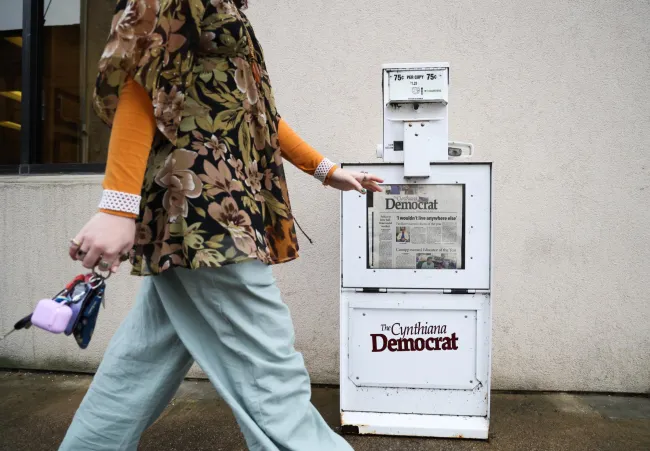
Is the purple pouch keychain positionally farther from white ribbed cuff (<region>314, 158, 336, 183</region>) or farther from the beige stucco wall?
the beige stucco wall

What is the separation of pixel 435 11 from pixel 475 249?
1.55 m

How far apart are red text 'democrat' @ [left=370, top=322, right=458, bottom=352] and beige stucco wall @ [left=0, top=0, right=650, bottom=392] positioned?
0.70 metres

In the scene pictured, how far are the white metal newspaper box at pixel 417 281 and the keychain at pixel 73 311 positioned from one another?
1388 mm

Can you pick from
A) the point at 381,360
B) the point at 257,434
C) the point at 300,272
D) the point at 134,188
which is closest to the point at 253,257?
the point at 134,188

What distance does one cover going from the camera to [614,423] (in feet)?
8.17

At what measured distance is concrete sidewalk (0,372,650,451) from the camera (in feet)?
7.47

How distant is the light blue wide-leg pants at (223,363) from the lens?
3.69 feet

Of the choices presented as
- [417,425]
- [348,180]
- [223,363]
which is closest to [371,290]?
[417,425]

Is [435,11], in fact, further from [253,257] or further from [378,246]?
[253,257]

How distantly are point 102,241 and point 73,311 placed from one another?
0.20 metres

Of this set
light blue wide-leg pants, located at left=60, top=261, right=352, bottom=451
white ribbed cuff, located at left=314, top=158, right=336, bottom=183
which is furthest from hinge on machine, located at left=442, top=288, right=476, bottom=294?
light blue wide-leg pants, located at left=60, top=261, right=352, bottom=451

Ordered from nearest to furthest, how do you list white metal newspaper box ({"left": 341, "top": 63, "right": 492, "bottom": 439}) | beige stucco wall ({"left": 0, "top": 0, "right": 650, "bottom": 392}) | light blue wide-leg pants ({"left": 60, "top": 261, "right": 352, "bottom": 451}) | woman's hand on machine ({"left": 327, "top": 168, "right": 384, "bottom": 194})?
light blue wide-leg pants ({"left": 60, "top": 261, "right": 352, "bottom": 451}) → woman's hand on machine ({"left": 327, "top": 168, "right": 384, "bottom": 194}) → white metal newspaper box ({"left": 341, "top": 63, "right": 492, "bottom": 439}) → beige stucco wall ({"left": 0, "top": 0, "right": 650, "bottom": 392})

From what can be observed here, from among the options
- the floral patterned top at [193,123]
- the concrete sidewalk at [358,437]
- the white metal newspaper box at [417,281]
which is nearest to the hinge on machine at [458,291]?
the white metal newspaper box at [417,281]

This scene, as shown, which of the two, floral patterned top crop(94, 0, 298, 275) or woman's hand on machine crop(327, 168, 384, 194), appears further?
woman's hand on machine crop(327, 168, 384, 194)
